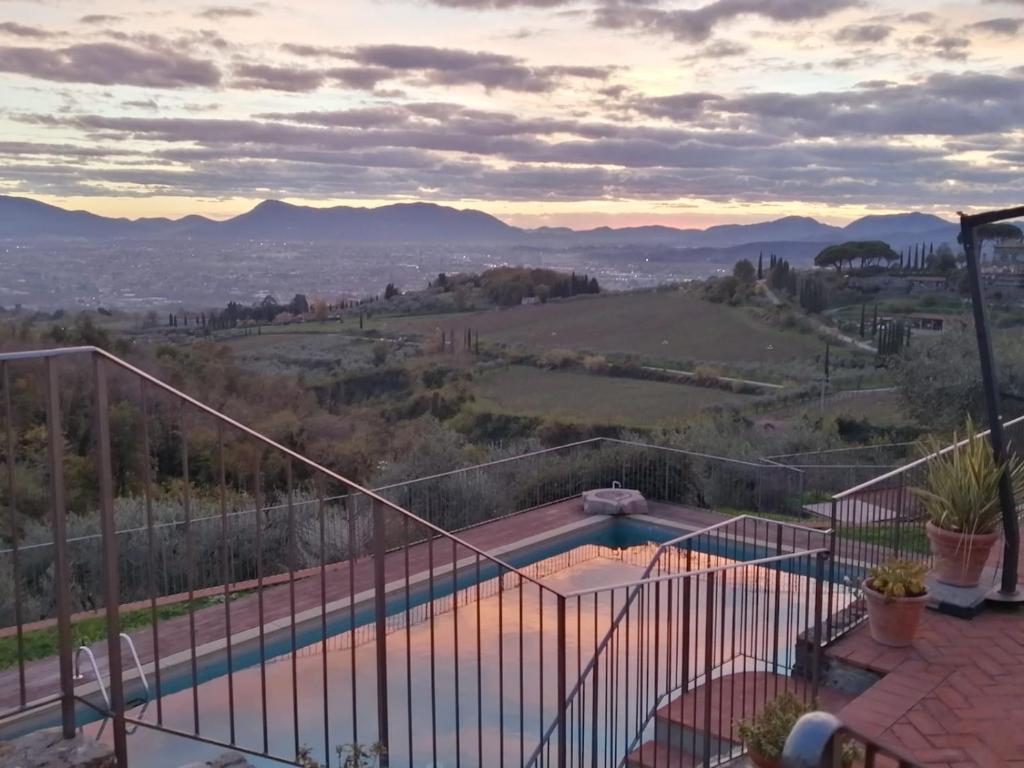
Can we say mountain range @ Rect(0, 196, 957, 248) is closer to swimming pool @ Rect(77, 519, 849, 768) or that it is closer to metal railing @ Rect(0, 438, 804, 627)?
metal railing @ Rect(0, 438, 804, 627)

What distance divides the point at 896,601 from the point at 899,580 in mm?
129

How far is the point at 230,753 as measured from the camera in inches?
120

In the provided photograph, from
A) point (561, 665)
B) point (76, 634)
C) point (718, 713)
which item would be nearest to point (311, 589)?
point (76, 634)

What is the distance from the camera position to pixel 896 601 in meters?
4.80

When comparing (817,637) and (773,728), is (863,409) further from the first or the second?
(773,728)

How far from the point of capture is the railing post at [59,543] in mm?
2484

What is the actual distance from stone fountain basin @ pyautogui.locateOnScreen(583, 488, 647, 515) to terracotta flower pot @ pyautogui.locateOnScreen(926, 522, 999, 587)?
5.88 metres

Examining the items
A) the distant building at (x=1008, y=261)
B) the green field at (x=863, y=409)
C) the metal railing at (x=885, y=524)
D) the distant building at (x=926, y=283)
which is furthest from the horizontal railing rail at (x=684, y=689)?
the distant building at (x=926, y=283)

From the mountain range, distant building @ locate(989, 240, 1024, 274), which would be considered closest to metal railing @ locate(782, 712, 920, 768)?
distant building @ locate(989, 240, 1024, 274)

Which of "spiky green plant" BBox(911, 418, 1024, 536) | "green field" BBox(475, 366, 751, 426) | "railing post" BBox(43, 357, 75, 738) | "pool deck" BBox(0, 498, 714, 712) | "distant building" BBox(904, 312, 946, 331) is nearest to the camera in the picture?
"railing post" BBox(43, 357, 75, 738)

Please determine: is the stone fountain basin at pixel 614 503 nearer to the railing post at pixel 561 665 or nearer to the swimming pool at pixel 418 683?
the swimming pool at pixel 418 683

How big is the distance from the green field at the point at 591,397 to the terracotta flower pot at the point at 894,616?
12665 millimetres

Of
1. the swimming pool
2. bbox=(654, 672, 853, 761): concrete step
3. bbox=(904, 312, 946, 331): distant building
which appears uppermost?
bbox=(904, 312, 946, 331): distant building

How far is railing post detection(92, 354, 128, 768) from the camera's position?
8.25ft
